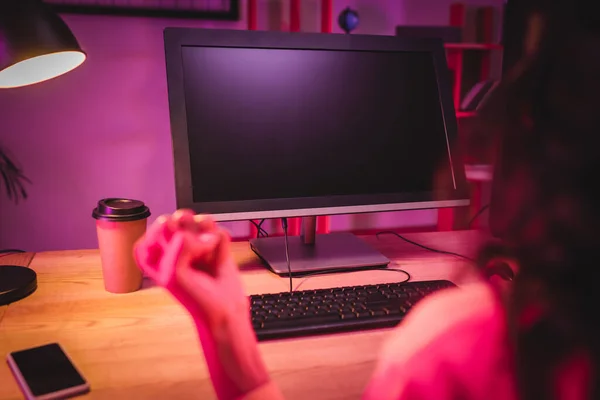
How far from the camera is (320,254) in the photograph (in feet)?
3.32

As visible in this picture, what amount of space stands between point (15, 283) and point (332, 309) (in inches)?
20.4

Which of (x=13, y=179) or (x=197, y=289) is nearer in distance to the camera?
(x=197, y=289)

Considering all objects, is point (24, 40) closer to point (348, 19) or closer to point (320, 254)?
point (320, 254)

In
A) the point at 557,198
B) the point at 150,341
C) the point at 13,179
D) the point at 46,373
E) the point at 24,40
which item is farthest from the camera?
the point at 13,179

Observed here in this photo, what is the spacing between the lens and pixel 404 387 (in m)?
0.34

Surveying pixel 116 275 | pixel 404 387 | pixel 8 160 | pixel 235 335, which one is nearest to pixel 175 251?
pixel 235 335

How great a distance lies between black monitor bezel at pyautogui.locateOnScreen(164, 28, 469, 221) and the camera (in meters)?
0.90

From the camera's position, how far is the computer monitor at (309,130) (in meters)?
0.92

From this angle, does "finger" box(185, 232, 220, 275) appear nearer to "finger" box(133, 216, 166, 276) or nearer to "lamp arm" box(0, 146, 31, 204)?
"finger" box(133, 216, 166, 276)

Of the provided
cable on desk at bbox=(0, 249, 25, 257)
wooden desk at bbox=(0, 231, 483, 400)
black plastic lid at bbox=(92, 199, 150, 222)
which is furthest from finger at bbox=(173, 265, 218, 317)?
cable on desk at bbox=(0, 249, 25, 257)

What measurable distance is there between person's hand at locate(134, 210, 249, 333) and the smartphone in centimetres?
17

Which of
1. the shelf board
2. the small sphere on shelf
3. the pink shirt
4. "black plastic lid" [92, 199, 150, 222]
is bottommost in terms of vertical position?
"black plastic lid" [92, 199, 150, 222]

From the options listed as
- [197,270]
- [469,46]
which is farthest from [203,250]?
[469,46]

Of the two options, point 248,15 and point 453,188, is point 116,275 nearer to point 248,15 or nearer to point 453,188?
point 453,188
